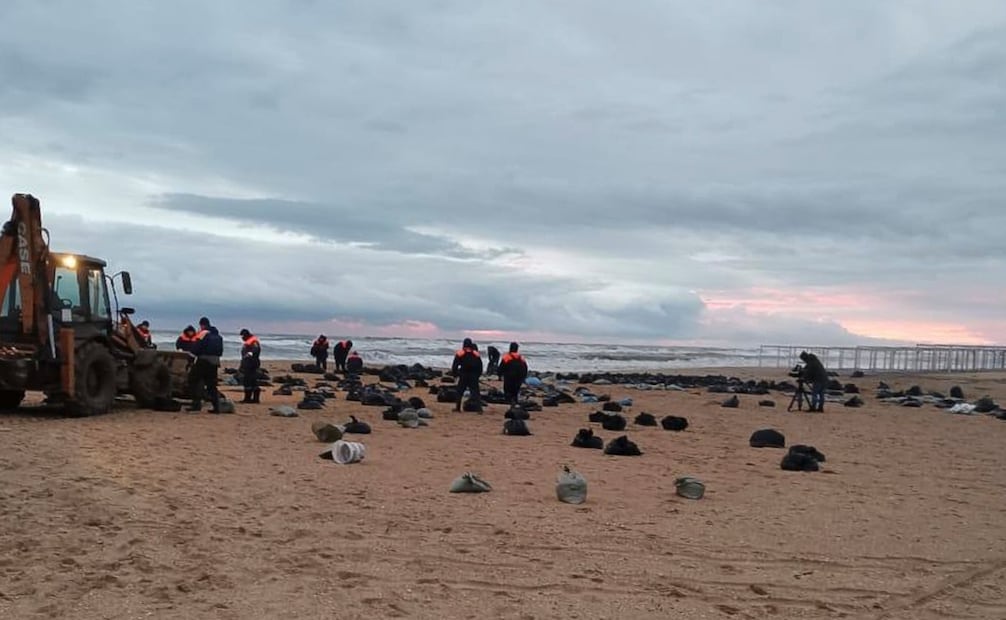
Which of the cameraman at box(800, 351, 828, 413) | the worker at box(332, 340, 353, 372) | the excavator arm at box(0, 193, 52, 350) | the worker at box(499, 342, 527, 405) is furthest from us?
the worker at box(332, 340, 353, 372)

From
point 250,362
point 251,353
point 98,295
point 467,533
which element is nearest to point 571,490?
point 467,533

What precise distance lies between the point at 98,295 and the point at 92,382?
1754mm

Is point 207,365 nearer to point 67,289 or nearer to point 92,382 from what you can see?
point 92,382

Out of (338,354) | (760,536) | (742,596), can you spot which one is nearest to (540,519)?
(760,536)

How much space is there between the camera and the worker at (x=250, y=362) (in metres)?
18.6

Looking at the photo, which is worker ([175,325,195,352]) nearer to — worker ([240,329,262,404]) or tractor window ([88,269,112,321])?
worker ([240,329,262,404])

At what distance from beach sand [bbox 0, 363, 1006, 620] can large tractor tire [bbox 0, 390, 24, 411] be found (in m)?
2.24

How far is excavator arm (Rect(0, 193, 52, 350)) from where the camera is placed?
14109 millimetres

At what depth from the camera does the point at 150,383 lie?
671 inches

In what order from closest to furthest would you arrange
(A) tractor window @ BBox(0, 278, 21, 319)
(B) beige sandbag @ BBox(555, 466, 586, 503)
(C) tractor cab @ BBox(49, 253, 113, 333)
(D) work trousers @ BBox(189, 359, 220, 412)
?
1. (B) beige sandbag @ BBox(555, 466, 586, 503)
2. (A) tractor window @ BBox(0, 278, 21, 319)
3. (C) tractor cab @ BBox(49, 253, 113, 333)
4. (D) work trousers @ BBox(189, 359, 220, 412)

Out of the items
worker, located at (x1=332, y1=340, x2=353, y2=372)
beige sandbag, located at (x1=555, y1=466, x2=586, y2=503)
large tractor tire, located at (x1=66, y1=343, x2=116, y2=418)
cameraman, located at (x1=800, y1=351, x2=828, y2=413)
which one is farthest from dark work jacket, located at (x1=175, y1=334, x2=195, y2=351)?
beige sandbag, located at (x1=555, y1=466, x2=586, y2=503)

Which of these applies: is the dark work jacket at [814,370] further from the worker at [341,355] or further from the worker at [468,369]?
the worker at [341,355]

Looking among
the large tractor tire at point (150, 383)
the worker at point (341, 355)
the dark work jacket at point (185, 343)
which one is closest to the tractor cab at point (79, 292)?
the large tractor tire at point (150, 383)

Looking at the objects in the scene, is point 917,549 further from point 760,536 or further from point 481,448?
point 481,448
